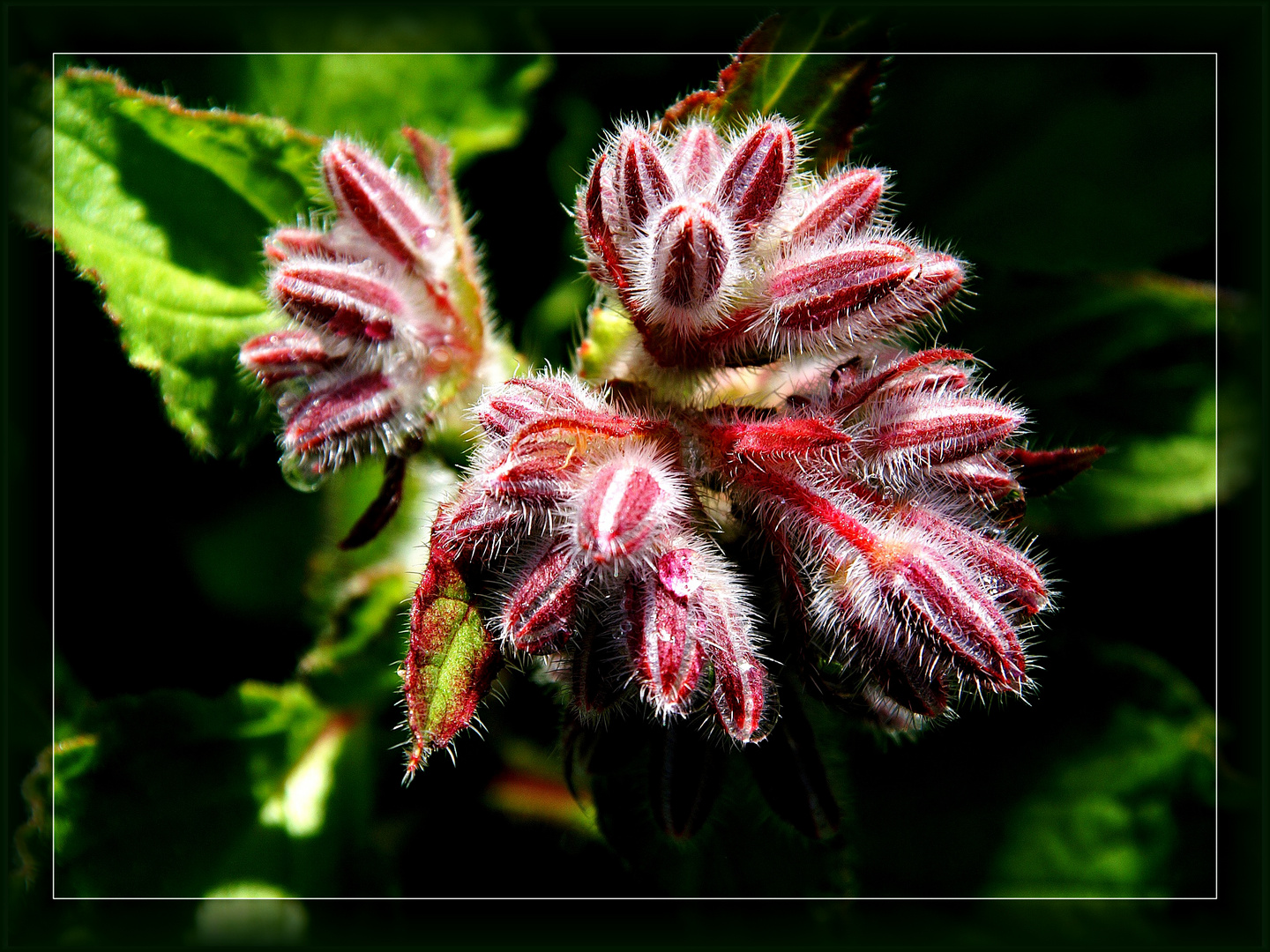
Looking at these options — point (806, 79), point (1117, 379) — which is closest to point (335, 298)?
point (806, 79)

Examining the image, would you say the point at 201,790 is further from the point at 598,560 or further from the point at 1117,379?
the point at 1117,379

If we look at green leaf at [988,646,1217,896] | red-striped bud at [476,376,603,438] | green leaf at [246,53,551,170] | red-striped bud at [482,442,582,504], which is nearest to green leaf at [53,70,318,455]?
green leaf at [246,53,551,170]

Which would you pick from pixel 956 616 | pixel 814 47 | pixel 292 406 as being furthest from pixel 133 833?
pixel 814 47

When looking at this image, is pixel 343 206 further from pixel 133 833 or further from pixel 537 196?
pixel 133 833

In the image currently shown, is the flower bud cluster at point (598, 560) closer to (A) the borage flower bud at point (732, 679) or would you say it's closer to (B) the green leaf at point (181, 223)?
(A) the borage flower bud at point (732, 679)

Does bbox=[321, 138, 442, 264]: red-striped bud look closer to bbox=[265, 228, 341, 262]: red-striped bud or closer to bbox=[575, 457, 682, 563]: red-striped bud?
bbox=[265, 228, 341, 262]: red-striped bud
